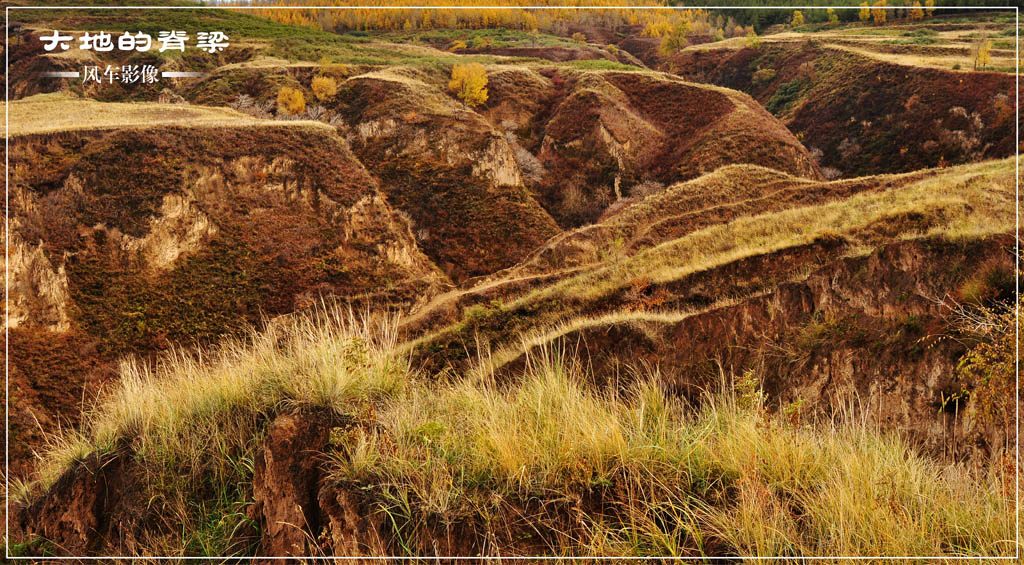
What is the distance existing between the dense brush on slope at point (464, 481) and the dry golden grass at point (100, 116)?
109ft

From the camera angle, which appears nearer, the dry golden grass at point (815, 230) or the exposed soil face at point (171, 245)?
the dry golden grass at point (815, 230)

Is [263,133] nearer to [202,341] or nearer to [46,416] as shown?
[202,341]

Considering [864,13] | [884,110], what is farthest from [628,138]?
[864,13]

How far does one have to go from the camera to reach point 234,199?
31.3m

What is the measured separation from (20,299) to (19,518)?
946 inches

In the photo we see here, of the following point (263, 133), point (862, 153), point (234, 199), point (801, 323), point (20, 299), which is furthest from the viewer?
point (862, 153)

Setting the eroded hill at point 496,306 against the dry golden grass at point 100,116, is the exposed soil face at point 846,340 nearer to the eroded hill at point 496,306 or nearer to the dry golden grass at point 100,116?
the eroded hill at point 496,306

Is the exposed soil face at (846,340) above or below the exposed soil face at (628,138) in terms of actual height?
below

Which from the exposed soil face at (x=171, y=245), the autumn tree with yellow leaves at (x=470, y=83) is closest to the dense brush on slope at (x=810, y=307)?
the exposed soil face at (x=171, y=245)

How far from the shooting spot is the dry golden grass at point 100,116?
31.2m

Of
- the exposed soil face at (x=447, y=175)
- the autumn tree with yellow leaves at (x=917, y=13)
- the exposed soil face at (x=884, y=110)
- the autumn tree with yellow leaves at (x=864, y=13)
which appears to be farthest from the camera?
the autumn tree with yellow leaves at (x=864, y=13)

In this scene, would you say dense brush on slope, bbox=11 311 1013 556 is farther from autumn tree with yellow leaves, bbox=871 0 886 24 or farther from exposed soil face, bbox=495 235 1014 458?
autumn tree with yellow leaves, bbox=871 0 886 24

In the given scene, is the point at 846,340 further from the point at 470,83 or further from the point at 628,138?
the point at 470,83

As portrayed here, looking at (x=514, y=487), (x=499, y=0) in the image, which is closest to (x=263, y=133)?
(x=514, y=487)
